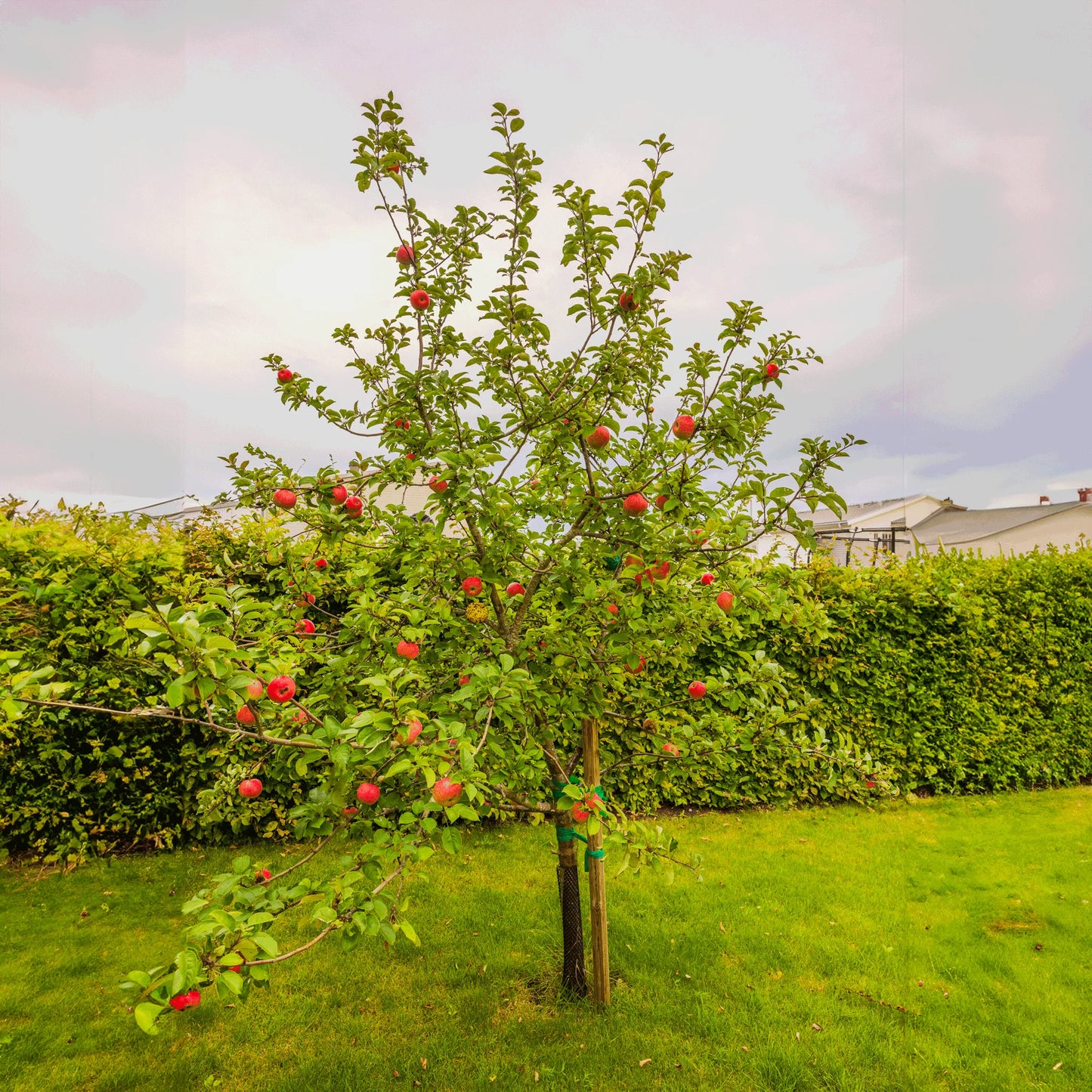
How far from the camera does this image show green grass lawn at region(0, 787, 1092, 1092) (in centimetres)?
242

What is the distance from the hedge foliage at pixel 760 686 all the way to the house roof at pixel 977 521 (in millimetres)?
15223

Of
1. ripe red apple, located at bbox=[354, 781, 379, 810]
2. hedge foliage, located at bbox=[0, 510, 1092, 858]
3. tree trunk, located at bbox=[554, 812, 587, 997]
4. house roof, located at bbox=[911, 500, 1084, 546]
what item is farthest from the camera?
house roof, located at bbox=[911, 500, 1084, 546]

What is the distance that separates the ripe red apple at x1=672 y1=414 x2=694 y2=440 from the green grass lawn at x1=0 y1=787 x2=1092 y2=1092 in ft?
8.05

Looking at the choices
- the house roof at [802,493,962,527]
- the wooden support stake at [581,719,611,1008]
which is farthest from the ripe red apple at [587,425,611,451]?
the house roof at [802,493,962,527]

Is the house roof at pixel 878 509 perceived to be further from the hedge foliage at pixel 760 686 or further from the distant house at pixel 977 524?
the hedge foliage at pixel 760 686

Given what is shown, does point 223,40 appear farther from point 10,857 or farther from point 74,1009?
point 10,857

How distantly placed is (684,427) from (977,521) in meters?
26.6

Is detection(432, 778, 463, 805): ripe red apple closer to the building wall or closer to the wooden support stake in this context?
the wooden support stake

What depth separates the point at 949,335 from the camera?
11.2 m

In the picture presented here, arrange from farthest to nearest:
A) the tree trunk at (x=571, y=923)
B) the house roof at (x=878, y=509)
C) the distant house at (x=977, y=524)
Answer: the house roof at (x=878, y=509)
the distant house at (x=977, y=524)
the tree trunk at (x=571, y=923)

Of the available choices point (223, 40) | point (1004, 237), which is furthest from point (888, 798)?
point (1004, 237)

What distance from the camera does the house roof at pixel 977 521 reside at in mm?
20984

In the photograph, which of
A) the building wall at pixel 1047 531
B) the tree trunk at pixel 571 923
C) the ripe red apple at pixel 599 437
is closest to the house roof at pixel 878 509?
the building wall at pixel 1047 531

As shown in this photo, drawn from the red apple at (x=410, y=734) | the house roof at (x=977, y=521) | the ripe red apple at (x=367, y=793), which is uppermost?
the house roof at (x=977, y=521)
